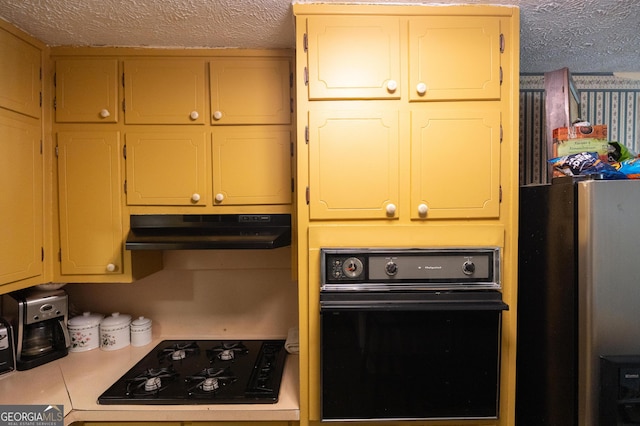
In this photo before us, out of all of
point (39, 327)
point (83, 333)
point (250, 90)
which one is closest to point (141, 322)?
point (83, 333)

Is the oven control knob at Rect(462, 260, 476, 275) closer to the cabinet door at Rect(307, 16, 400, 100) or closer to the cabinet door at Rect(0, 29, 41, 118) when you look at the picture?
the cabinet door at Rect(307, 16, 400, 100)

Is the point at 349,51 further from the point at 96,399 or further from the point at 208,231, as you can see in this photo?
the point at 96,399

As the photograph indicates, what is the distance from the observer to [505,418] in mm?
1237

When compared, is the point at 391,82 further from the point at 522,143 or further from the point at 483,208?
the point at 522,143

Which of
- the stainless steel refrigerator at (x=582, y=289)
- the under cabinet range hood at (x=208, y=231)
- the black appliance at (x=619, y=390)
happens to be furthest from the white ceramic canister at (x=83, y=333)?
the black appliance at (x=619, y=390)

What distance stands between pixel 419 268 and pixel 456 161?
1.39ft

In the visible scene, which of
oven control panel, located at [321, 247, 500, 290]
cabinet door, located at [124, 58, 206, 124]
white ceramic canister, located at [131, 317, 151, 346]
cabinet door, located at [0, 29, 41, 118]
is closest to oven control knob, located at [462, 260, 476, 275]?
oven control panel, located at [321, 247, 500, 290]

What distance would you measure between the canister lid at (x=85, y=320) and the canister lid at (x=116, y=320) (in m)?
0.03

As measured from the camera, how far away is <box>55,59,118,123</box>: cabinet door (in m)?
1.52

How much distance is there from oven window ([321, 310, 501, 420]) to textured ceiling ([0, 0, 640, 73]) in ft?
3.86

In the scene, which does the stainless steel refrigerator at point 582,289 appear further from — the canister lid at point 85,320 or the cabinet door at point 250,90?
the canister lid at point 85,320

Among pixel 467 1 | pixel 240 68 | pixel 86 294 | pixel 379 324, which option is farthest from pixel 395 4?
pixel 86 294

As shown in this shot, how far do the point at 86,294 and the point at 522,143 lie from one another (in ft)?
8.48

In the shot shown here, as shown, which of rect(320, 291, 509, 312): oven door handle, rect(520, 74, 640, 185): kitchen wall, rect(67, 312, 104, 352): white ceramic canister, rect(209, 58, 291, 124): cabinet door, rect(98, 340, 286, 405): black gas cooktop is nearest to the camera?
rect(320, 291, 509, 312): oven door handle
